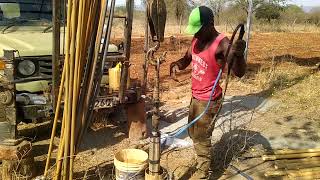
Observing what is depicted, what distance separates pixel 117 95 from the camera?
5.03 metres

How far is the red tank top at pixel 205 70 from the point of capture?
3895 millimetres

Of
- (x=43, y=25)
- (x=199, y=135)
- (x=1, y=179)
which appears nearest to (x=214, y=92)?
(x=199, y=135)

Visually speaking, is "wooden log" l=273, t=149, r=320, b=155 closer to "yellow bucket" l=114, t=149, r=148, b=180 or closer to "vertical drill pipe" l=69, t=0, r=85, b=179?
"yellow bucket" l=114, t=149, r=148, b=180

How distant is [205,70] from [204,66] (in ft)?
0.14

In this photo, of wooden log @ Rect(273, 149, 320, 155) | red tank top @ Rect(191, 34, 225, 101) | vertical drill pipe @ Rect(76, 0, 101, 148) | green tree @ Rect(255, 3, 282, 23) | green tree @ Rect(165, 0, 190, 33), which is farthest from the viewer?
green tree @ Rect(255, 3, 282, 23)

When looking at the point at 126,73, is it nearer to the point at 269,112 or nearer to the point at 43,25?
the point at 43,25

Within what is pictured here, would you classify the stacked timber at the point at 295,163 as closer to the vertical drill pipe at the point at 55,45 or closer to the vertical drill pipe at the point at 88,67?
the vertical drill pipe at the point at 88,67

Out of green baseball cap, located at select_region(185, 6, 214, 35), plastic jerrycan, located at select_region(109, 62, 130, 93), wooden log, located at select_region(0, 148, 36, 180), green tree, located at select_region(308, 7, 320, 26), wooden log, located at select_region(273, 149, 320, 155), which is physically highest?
green tree, located at select_region(308, 7, 320, 26)

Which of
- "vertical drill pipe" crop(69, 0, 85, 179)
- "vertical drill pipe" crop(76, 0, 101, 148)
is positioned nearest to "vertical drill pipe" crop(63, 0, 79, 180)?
"vertical drill pipe" crop(69, 0, 85, 179)

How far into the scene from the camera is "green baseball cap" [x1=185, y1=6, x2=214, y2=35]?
3.78m

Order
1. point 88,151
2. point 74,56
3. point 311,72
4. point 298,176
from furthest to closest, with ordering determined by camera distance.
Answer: point 311,72, point 88,151, point 298,176, point 74,56

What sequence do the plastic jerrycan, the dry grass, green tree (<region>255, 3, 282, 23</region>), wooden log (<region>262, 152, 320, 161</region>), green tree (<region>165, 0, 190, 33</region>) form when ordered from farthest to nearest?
green tree (<region>255, 3, 282, 23</region>) → green tree (<region>165, 0, 190, 33</region>) → the dry grass → the plastic jerrycan → wooden log (<region>262, 152, 320, 161</region>)

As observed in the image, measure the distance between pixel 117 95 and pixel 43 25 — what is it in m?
1.69

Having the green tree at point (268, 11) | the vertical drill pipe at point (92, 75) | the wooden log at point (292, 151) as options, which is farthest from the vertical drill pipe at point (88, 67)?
the green tree at point (268, 11)
